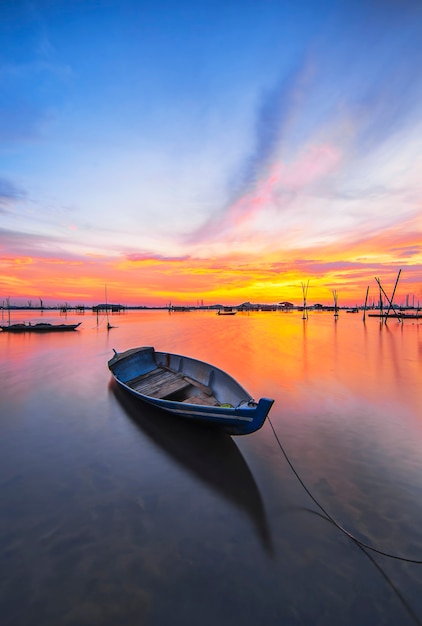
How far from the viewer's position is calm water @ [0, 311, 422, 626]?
3.29m

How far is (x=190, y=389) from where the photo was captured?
968 centimetres

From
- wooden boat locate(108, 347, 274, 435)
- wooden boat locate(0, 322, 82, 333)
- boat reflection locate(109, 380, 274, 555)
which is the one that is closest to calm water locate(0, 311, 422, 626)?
boat reflection locate(109, 380, 274, 555)

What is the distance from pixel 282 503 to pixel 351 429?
13.9ft

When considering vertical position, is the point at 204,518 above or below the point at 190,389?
below

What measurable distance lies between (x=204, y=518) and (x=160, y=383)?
19.8 ft

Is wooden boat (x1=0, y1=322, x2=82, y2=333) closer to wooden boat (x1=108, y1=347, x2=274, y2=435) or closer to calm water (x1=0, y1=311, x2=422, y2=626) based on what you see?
wooden boat (x1=108, y1=347, x2=274, y2=435)

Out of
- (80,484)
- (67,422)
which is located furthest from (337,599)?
(67,422)

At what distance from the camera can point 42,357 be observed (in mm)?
21375

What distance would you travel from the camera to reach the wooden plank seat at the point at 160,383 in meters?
9.38

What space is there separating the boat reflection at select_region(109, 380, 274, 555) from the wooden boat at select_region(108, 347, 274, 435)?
0.73 meters

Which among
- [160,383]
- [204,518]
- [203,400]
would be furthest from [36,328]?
[204,518]

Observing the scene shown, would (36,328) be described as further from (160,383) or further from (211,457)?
(211,457)

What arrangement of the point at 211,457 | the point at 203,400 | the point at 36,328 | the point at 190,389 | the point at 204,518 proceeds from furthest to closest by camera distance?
the point at 36,328 → the point at 190,389 → the point at 203,400 → the point at 211,457 → the point at 204,518

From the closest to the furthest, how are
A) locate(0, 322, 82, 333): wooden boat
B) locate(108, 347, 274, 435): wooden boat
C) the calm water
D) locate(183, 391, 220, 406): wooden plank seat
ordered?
the calm water, locate(108, 347, 274, 435): wooden boat, locate(183, 391, 220, 406): wooden plank seat, locate(0, 322, 82, 333): wooden boat
